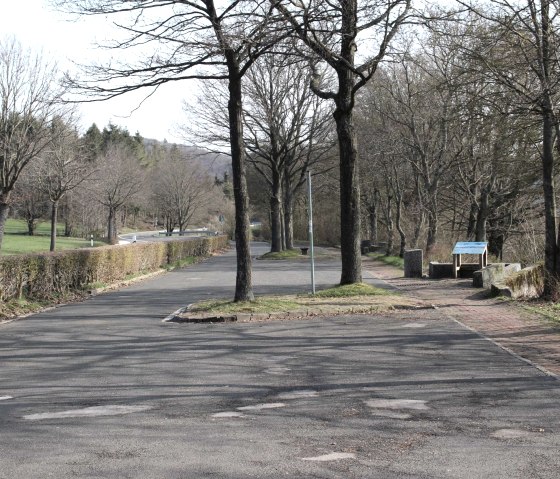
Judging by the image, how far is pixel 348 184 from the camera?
1750 cm

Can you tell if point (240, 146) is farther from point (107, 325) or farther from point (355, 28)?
point (107, 325)

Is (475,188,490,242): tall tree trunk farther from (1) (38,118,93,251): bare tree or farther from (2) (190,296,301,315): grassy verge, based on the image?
(1) (38,118,93,251): bare tree

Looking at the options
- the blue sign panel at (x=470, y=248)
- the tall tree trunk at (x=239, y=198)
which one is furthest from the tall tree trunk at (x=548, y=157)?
the tall tree trunk at (x=239, y=198)

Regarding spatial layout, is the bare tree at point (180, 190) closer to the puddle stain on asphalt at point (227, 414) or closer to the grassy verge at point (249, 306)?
the grassy verge at point (249, 306)

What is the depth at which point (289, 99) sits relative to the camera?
1773 inches

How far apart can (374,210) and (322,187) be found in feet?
15.3

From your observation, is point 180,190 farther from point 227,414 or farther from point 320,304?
point 227,414

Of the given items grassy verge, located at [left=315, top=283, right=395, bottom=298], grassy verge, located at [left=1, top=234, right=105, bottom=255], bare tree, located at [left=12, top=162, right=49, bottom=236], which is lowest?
grassy verge, located at [left=315, top=283, right=395, bottom=298]

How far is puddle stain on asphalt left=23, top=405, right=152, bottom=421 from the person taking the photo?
255 inches

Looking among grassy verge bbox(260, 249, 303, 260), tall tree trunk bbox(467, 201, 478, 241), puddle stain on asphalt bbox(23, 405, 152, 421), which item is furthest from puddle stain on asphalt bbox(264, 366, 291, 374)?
grassy verge bbox(260, 249, 303, 260)

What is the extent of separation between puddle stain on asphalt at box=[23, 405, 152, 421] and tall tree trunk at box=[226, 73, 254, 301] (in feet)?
28.1

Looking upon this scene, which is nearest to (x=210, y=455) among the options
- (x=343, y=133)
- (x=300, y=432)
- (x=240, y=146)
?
(x=300, y=432)

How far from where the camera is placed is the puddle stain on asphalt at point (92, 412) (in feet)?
21.3

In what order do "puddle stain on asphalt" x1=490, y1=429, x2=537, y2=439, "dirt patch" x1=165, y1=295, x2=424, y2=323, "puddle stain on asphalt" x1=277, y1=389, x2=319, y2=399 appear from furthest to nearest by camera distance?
"dirt patch" x1=165, y1=295, x2=424, y2=323 < "puddle stain on asphalt" x1=277, y1=389, x2=319, y2=399 < "puddle stain on asphalt" x1=490, y1=429, x2=537, y2=439
